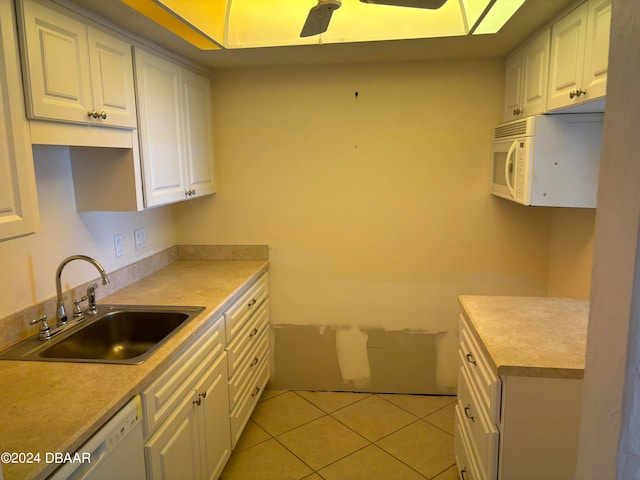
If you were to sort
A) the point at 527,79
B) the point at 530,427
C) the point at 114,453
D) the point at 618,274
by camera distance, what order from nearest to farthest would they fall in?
the point at 618,274, the point at 114,453, the point at 530,427, the point at 527,79

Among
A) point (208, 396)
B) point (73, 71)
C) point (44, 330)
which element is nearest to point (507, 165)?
point (208, 396)

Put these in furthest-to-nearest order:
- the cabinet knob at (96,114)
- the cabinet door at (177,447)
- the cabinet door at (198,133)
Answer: the cabinet door at (198,133) < the cabinet knob at (96,114) < the cabinet door at (177,447)

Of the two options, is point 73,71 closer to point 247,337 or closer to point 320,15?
point 320,15

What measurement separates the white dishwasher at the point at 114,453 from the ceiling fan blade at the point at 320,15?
1694mm

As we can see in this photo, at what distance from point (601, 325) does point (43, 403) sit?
1.44m

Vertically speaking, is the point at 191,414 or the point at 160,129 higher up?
the point at 160,129

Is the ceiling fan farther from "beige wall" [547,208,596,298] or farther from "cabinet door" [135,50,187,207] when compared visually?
"beige wall" [547,208,596,298]

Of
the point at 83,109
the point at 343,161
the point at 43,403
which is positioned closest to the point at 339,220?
the point at 343,161

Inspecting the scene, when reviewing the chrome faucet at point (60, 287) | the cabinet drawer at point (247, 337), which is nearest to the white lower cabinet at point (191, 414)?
the cabinet drawer at point (247, 337)

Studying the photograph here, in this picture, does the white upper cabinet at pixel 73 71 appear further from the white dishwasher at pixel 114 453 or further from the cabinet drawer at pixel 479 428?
the cabinet drawer at pixel 479 428

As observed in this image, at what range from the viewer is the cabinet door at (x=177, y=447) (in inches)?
61.3

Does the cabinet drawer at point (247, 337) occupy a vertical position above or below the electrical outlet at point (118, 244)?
below

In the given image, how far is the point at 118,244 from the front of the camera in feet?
8.16

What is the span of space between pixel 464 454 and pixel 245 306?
4.52 ft
